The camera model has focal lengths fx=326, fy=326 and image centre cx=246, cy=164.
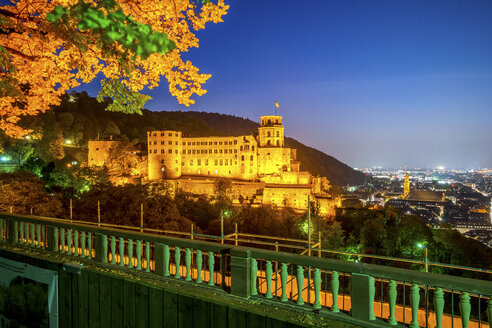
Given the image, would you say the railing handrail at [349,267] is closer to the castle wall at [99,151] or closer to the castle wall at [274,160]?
the castle wall at [274,160]

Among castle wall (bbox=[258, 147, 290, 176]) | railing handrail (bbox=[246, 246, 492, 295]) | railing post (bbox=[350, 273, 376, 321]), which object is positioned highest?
castle wall (bbox=[258, 147, 290, 176])

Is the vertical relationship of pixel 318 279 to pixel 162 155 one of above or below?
below

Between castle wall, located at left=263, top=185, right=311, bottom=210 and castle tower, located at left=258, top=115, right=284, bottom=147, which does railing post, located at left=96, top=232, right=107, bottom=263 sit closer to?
castle wall, located at left=263, top=185, right=311, bottom=210

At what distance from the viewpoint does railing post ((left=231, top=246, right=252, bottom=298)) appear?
504cm

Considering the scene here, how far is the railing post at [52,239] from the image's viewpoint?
7289 mm

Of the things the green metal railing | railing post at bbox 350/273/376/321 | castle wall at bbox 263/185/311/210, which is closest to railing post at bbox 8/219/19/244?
the green metal railing

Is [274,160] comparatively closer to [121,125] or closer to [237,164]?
[237,164]

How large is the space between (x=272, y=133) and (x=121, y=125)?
44.1m

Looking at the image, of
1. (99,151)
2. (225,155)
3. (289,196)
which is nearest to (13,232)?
(289,196)

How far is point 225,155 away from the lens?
62656 millimetres

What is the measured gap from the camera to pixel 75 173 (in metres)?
43.5

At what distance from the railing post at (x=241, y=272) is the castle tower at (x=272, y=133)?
56124mm

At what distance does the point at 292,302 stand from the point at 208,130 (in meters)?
107

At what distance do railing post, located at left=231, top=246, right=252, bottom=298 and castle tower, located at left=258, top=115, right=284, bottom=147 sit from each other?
5612 cm
